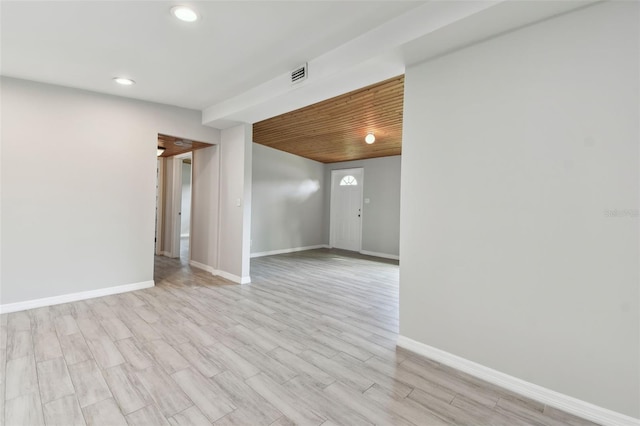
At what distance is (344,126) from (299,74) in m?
2.09

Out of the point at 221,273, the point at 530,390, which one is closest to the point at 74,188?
→ the point at 221,273

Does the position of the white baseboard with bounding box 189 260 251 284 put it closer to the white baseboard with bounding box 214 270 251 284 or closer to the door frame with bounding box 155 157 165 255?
the white baseboard with bounding box 214 270 251 284

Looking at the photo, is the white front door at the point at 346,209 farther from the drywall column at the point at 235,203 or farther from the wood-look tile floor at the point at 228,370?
the wood-look tile floor at the point at 228,370

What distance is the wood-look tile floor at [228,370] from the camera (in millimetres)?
1615

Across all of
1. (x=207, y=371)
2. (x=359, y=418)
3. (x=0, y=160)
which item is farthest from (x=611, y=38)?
(x=0, y=160)

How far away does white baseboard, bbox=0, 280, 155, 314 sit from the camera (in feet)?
9.90

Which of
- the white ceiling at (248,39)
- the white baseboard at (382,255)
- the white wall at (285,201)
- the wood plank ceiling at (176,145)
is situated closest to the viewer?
the white ceiling at (248,39)

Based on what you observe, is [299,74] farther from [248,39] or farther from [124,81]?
[124,81]

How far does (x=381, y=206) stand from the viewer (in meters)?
7.03

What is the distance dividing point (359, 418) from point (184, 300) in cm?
263

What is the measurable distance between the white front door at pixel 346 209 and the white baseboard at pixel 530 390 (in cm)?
526

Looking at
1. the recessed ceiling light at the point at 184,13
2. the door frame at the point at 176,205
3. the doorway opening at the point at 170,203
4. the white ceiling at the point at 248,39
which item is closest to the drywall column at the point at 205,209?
the doorway opening at the point at 170,203

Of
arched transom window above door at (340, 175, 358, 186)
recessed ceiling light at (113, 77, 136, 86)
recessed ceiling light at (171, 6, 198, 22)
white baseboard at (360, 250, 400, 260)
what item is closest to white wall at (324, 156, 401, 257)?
white baseboard at (360, 250, 400, 260)

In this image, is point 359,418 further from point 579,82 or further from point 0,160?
point 0,160
